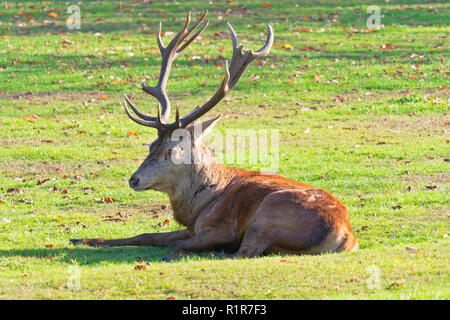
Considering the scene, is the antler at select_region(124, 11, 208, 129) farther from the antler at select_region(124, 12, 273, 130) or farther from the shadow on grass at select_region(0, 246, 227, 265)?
the shadow on grass at select_region(0, 246, 227, 265)

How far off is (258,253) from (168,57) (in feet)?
11.5

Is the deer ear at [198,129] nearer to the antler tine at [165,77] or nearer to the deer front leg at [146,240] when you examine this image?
the antler tine at [165,77]

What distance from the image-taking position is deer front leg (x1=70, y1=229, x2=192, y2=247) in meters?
9.25

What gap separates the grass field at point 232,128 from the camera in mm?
7176

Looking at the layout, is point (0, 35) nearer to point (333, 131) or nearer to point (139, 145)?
point (139, 145)

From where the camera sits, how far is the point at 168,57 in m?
10.6

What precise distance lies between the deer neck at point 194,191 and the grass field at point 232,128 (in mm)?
607

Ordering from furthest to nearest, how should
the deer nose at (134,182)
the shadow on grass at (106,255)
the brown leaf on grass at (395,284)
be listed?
→ the deer nose at (134,182), the shadow on grass at (106,255), the brown leaf on grass at (395,284)

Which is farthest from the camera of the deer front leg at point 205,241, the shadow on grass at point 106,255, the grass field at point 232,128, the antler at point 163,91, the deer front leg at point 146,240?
the antler at point 163,91

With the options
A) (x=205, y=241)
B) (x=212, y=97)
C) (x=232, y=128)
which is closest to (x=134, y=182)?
(x=205, y=241)

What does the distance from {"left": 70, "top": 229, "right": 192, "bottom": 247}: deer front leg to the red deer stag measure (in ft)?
0.04

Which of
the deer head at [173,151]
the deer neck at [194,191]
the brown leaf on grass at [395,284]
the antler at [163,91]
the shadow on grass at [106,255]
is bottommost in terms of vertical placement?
the shadow on grass at [106,255]

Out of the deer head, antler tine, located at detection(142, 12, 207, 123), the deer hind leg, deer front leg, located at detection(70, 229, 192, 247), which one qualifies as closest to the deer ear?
the deer head

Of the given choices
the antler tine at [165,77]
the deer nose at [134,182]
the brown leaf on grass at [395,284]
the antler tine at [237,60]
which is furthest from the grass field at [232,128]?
the antler tine at [237,60]
